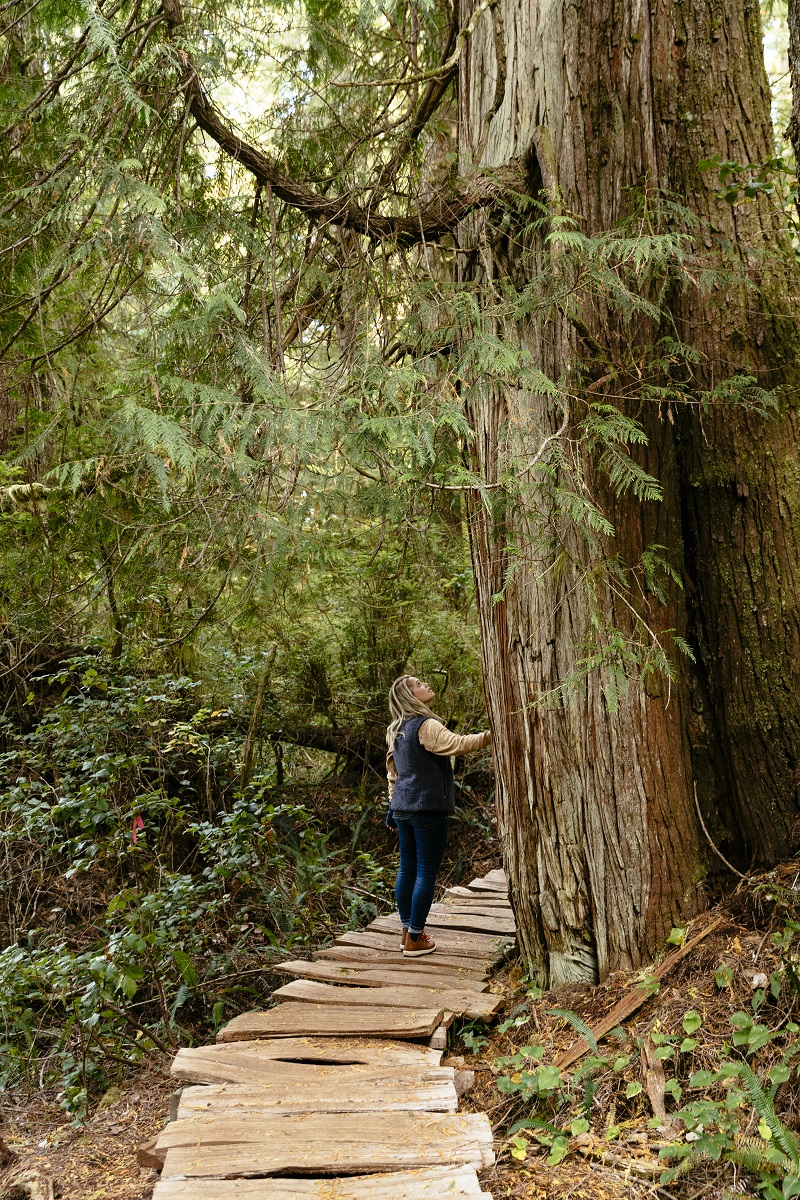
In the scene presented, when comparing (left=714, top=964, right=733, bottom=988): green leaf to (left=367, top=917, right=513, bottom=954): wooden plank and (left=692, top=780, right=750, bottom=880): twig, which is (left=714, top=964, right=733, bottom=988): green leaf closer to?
(left=692, top=780, right=750, bottom=880): twig

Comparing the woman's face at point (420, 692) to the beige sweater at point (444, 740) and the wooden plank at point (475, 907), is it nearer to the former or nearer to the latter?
the beige sweater at point (444, 740)

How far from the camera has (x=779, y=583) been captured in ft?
12.5

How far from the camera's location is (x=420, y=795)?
5.19 meters

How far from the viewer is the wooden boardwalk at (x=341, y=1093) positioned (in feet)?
9.52

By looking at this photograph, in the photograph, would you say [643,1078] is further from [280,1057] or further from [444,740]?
[444,740]

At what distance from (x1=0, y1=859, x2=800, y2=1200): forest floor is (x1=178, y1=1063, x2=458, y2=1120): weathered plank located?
0.29m

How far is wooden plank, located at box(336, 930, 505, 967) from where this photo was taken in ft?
17.0

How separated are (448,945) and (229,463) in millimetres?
3568

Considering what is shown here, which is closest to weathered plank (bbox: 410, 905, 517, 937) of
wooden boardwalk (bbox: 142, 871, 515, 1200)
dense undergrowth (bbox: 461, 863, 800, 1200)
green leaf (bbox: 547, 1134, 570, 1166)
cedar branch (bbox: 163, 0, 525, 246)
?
wooden boardwalk (bbox: 142, 871, 515, 1200)

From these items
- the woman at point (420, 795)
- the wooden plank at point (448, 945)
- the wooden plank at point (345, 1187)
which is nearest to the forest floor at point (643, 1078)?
the wooden plank at point (345, 1187)

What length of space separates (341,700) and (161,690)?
84.5 inches

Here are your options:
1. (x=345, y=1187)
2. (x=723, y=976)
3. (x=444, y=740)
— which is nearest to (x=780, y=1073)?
(x=723, y=976)

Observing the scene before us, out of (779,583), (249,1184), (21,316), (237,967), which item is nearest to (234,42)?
(21,316)

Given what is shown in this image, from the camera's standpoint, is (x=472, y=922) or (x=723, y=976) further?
(x=472, y=922)
